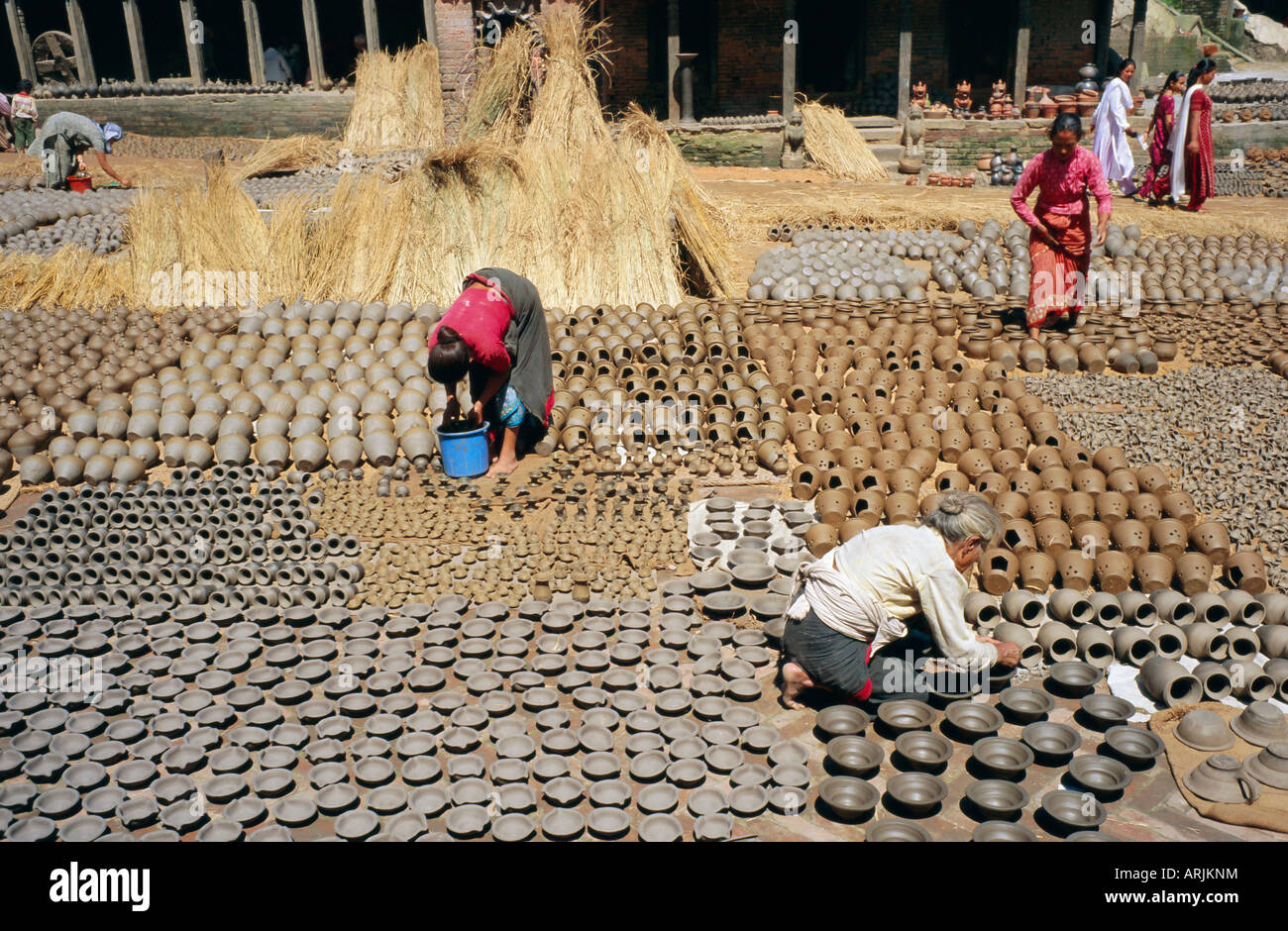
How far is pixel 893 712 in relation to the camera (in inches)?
165

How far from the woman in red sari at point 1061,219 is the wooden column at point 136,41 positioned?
20.0 metres

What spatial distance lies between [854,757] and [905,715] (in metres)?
0.37

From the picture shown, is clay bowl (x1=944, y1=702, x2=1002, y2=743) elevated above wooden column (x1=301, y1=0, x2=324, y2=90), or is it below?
below

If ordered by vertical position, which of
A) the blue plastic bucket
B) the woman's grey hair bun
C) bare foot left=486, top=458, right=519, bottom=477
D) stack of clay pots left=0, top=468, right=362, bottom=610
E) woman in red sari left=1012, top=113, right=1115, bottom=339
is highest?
woman in red sari left=1012, top=113, right=1115, bottom=339

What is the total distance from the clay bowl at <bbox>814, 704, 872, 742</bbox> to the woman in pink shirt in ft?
10.1

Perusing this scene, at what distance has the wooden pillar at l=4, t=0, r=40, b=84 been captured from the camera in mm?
21531

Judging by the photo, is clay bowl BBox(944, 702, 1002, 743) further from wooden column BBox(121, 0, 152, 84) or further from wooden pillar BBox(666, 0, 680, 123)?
wooden column BBox(121, 0, 152, 84)

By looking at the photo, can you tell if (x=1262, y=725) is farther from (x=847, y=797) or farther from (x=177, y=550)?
(x=177, y=550)

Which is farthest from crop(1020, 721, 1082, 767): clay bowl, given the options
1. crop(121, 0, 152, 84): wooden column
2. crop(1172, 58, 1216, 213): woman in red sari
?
crop(121, 0, 152, 84): wooden column

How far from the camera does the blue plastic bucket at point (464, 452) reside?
658cm

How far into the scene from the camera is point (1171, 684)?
4.34 metres

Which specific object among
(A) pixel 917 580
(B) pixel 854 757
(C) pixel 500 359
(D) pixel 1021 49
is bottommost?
(B) pixel 854 757

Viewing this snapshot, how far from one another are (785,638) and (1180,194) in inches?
550

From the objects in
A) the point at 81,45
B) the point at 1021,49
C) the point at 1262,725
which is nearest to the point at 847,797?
the point at 1262,725
